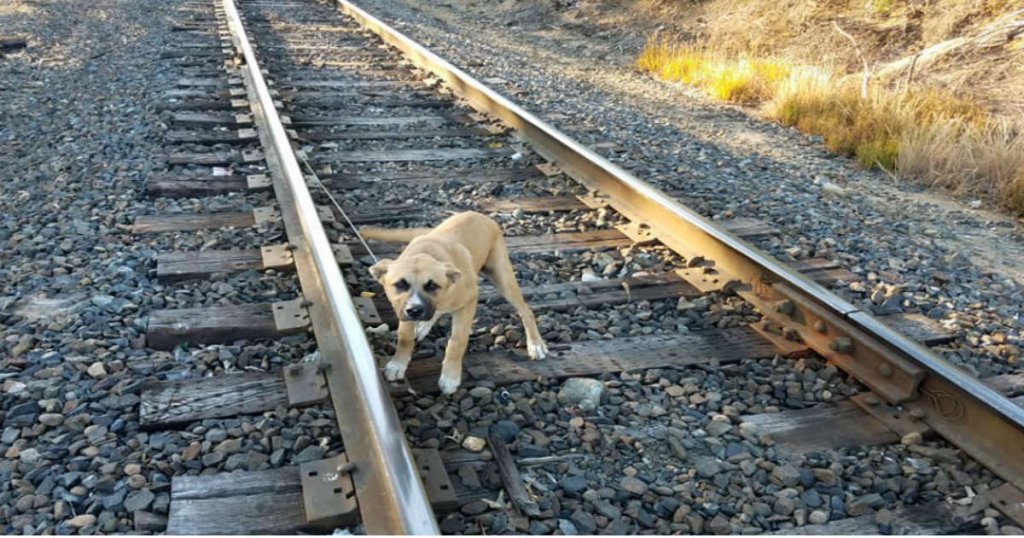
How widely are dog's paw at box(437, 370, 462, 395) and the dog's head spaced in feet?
1.01

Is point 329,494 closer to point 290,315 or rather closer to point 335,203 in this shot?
point 290,315

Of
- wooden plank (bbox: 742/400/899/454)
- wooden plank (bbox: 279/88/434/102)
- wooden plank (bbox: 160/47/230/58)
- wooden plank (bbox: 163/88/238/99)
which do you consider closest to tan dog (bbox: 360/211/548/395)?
wooden plank (bbox: 742/400/899/454)

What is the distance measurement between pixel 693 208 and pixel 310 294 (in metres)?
2.59

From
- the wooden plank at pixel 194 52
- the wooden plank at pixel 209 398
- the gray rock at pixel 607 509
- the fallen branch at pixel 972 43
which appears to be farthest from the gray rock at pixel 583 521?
the wooden plank at pixel 194 52

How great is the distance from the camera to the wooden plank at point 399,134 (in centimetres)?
647

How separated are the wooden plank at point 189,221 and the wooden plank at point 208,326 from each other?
110 cm

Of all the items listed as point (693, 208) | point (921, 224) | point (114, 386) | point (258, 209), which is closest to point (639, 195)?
point (693, 208)

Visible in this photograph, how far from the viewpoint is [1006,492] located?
258 centimetres

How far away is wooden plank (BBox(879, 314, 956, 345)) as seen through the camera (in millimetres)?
3570

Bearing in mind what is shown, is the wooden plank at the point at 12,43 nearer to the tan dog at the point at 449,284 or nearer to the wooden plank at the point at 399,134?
the wooden plank at the point at 399,134

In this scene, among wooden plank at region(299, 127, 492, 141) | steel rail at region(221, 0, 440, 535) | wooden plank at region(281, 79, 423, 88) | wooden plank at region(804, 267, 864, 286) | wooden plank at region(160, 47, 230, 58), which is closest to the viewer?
steel rail at region(221, 0, 440, 535)

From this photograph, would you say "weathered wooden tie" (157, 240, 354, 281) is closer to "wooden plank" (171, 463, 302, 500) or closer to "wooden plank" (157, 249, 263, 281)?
"wooden plank" (157, 249, 263, 281)

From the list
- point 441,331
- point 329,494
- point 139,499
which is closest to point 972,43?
point 441,331

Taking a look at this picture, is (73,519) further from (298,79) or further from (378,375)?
(298,79)
